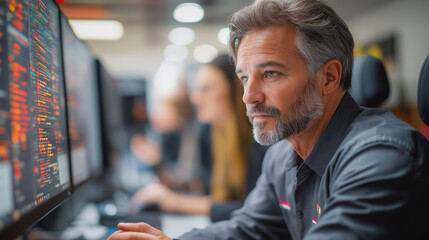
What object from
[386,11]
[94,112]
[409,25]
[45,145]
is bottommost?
[45,145]

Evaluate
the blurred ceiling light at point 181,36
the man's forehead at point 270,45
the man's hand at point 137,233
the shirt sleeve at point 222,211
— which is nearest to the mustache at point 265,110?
the man's forehead at point 270,45

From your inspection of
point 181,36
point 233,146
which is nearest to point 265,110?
point 233,146

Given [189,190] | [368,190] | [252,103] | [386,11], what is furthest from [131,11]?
[368,190]

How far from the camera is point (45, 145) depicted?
2.15 feet

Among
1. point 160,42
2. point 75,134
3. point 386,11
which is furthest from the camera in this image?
point 160,42

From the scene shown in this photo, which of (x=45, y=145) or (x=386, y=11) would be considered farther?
(x=386, y=11)

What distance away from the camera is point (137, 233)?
714 millimetres

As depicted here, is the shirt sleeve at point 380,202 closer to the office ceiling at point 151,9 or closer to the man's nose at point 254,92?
the man's nose at point 254,92

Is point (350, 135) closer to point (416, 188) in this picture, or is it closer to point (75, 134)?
point (416, 188)

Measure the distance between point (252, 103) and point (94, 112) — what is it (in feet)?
2.98

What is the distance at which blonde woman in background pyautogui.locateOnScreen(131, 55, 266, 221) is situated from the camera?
6.17 feet

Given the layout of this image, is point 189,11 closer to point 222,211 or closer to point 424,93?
point 222,211

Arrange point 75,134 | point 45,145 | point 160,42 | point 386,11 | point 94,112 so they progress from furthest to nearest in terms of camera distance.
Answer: point 160,42
point 386,11
point 94,112
point 75,134
point 45,145

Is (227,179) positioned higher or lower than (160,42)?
lower
